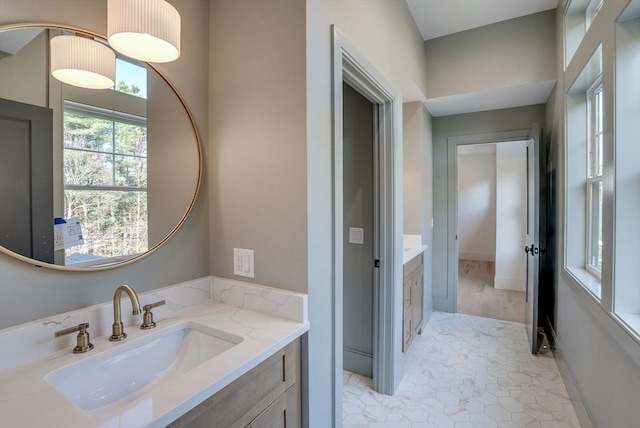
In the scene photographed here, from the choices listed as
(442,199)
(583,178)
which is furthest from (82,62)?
(442,199)

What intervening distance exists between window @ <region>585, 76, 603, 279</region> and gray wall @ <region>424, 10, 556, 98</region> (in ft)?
2.18

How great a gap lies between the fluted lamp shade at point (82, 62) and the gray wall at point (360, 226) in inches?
63.2

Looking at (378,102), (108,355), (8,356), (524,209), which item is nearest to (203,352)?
(108,355)

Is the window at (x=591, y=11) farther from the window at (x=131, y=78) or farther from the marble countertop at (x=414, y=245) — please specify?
the window at (x=131, y=78)

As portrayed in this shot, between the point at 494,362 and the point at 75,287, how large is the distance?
9.55ft

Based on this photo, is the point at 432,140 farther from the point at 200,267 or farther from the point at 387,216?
the point at 200,267

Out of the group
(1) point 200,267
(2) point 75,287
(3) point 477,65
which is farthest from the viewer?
(3) point 477,65

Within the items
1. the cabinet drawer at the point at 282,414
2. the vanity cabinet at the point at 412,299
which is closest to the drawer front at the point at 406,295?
the vanity cabinet at the point at 412,299

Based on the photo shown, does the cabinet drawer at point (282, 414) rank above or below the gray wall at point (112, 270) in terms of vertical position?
below

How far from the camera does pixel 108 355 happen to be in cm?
99

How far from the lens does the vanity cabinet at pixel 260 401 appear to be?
86 centimetres

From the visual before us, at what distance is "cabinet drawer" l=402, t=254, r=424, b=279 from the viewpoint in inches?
103

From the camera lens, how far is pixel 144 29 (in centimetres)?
100

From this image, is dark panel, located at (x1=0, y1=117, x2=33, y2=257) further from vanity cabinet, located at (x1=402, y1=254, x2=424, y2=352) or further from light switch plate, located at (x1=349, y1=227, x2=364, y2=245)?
vanity cabinet, located at (x1=402, y1=254, x2=424, y2=352)
